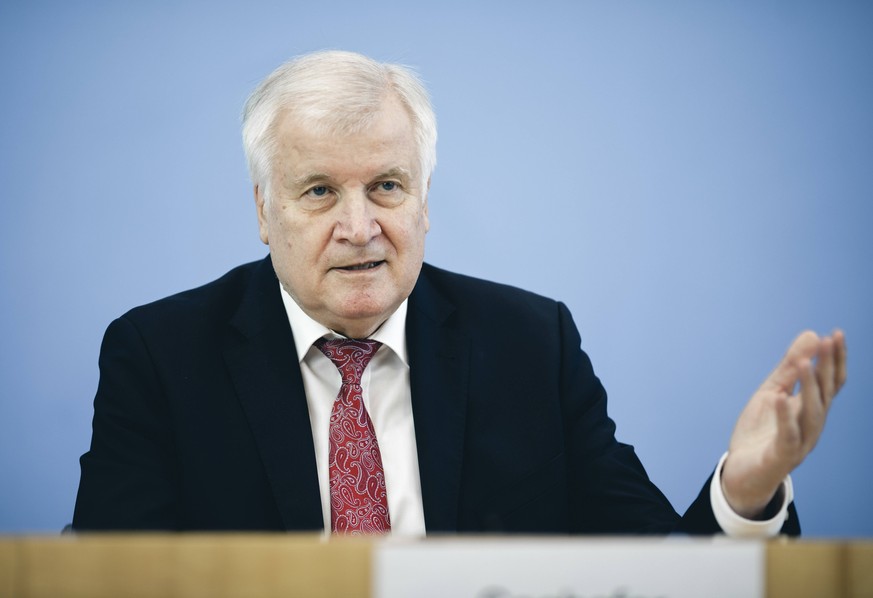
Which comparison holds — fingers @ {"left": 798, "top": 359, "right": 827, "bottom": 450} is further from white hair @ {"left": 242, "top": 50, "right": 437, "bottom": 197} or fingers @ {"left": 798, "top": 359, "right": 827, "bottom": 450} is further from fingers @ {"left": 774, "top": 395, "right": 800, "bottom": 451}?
white hair @ {"left": 242, "top": 50, "right": 437, "bottom": 197}

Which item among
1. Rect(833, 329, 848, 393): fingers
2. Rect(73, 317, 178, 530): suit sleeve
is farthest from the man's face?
Rect(833, 329, 848, 393): fingers

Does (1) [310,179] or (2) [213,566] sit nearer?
(2) [213,566]

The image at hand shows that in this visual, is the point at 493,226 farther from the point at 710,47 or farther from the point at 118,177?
the point at 118,177

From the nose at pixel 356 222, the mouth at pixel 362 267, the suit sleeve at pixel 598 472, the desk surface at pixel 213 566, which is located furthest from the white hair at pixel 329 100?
the desk surface at pixel 213 566

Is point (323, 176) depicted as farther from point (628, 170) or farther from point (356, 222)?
point (628, 170)

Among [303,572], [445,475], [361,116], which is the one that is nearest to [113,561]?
[303,572]

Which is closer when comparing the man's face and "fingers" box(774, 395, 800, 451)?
"fingers" box(774, 395, 800, 451)

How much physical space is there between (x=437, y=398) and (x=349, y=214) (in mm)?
423

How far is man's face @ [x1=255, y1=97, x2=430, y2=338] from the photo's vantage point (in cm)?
192

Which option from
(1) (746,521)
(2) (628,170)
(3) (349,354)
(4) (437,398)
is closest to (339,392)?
(3) (349,354)

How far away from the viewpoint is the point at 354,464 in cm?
194

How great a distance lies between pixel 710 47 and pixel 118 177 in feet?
5.76

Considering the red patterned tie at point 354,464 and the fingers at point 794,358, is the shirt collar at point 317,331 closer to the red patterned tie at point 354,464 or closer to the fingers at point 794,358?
the red patterned tie at point 354,464

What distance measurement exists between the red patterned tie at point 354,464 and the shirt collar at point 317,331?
0.20 feet
